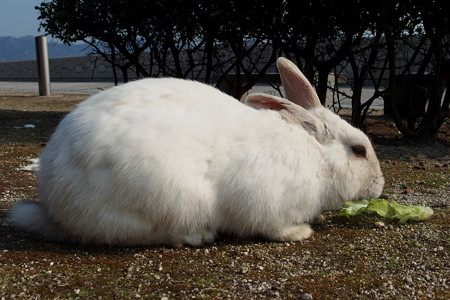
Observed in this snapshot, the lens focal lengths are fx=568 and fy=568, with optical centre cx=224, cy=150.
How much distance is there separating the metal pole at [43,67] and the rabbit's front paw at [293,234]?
12.8 m

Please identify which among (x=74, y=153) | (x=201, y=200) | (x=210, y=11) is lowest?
(x=201, y=200)

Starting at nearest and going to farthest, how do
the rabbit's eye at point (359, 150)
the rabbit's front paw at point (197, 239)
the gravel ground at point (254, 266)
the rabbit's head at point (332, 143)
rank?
the gravel ground at point (254, 266) → the rabbit's front paw at point (197, 239) → the rabbit's head at point (332, 143) → the rabbit's eye at point (359, 150)

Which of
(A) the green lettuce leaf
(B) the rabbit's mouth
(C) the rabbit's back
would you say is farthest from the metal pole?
(B) the rabbit's mouth

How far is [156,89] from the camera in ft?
9.82

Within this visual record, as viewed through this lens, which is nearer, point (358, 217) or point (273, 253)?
point (273, 253)

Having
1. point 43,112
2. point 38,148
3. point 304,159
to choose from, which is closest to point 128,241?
point 304,159

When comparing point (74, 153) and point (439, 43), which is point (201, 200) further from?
point (439, 43)

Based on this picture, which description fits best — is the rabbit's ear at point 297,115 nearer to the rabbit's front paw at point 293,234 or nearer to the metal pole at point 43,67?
the rabbit's front paw at point 293,234

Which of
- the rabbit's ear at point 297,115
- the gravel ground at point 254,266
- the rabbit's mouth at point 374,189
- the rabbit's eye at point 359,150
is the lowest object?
the gravel ground at point 254,266

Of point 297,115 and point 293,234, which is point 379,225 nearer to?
point 293,234

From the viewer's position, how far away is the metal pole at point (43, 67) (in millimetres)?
14672

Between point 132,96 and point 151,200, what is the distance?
572 millimetres

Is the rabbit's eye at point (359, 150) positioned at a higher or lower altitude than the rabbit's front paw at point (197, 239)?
higher

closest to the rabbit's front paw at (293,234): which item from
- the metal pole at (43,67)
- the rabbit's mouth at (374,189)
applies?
the rabbit's mouth at (374,189)
